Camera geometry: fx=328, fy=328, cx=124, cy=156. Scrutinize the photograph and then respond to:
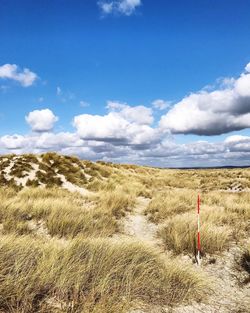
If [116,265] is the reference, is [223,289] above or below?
below

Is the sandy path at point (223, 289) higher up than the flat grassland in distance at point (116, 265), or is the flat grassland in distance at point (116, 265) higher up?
the flat grassland in distance at point (116, 265)

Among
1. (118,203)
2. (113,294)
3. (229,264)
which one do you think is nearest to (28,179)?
(118,203)

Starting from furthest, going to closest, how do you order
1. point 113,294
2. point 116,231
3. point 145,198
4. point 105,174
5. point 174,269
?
point 105,174, point 145,198, point 116,231, point 174,269, point 113,294

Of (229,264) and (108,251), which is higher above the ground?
(108,251)

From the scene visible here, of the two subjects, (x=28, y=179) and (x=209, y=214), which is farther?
(x=28, y=179)

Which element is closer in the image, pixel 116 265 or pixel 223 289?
pixel 116 265

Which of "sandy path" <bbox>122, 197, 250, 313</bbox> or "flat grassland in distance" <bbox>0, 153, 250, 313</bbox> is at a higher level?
"flat grassland in distance" <bbox>0, 153, 250, 313</bbox>

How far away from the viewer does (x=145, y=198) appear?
21016 mm

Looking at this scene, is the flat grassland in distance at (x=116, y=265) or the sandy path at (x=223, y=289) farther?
the sandy path at (x=223, y=289)

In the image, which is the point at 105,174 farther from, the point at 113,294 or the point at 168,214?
the point at 113,294

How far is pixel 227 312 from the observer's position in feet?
18.2

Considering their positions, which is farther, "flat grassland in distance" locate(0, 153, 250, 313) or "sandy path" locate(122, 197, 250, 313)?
"sandy path" locate(122, 197, 250, 313)

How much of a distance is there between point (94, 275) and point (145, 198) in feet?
50.5

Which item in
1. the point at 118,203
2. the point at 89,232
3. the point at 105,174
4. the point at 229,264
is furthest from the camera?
the point at 105,174
